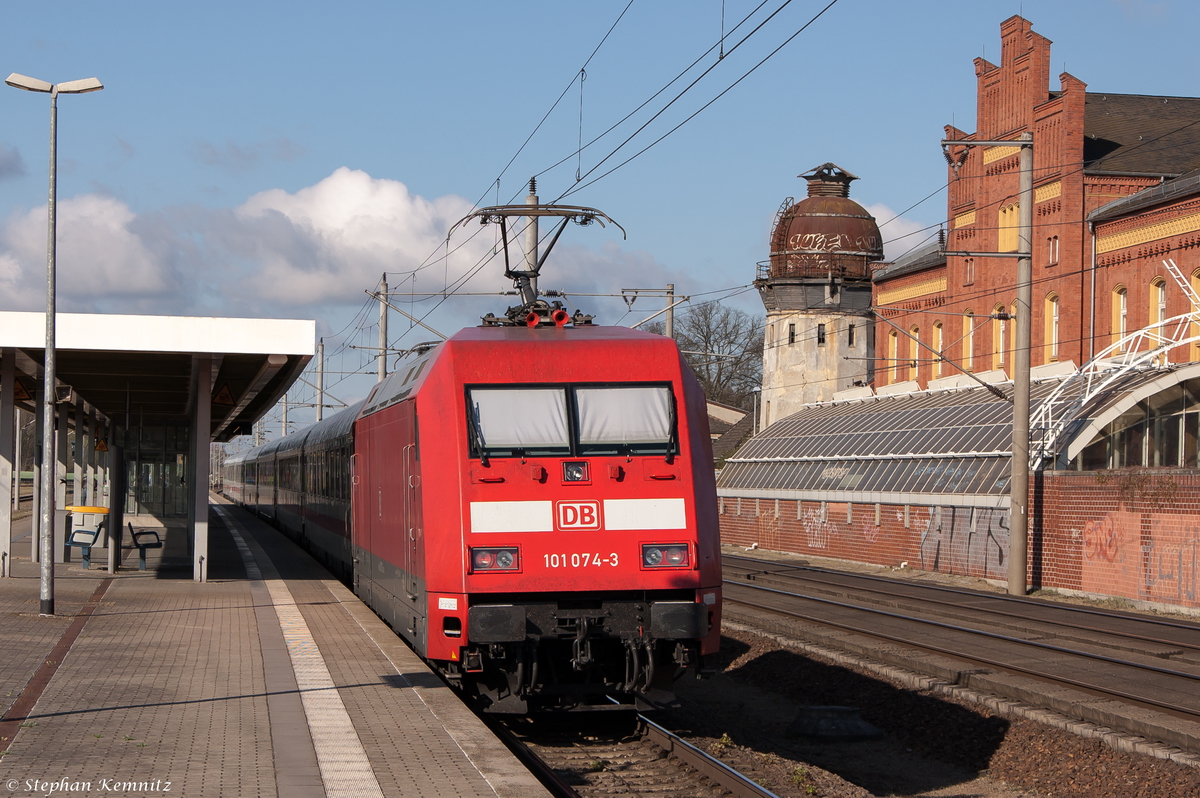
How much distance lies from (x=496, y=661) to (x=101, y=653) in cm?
510

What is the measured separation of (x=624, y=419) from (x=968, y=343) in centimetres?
3886

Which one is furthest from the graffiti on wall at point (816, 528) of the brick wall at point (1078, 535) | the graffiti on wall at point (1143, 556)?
the graffiti on wall at point (1143, 556)

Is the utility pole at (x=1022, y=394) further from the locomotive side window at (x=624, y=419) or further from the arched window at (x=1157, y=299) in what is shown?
the locomotive side window at (x=624, y=419)

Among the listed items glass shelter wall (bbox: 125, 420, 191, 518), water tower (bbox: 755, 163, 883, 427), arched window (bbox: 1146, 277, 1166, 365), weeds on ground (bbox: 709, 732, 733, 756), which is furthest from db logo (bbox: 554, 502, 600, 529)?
water tower (bbox: 755, 163, 883, 427)

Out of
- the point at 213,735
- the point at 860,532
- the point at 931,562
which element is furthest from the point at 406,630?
the point at 860,532

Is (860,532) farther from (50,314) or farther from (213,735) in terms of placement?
(213,735)

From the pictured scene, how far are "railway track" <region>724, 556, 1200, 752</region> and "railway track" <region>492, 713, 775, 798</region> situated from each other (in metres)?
3.92

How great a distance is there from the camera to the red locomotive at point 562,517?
365 inches

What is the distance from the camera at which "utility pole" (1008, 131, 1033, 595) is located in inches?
930

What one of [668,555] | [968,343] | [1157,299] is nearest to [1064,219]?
[1157,299]

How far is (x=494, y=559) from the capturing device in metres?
9.29

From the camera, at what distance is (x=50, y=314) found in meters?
15.8

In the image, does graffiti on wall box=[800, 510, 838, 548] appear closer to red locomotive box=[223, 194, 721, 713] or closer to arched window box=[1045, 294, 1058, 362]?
arched window box=[1045, 294, 1058, 362]

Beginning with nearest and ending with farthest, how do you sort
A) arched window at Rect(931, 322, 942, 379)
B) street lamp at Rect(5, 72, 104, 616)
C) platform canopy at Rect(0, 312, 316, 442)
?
street lamp at Rect(5, 72, 104, 616) < platform canopy at Rect(0, 312, 316, 442) < arched window at Rect(931, 322, 942, 379)
